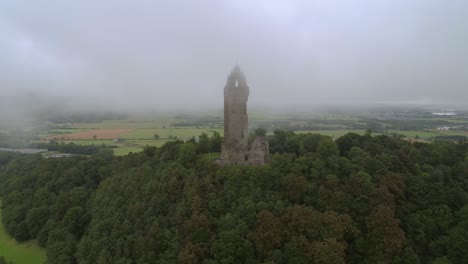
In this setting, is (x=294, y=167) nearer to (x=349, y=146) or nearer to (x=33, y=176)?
(x=349, y=146)

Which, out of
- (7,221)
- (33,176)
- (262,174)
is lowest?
(7,221)

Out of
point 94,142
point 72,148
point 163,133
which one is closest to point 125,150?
point 94,142

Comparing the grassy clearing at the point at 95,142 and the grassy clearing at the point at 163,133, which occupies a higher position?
the grassy clearing at the point at 163,133

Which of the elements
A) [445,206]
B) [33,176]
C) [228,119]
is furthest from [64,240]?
[445,206]

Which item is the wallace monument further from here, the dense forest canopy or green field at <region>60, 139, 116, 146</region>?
green field at <region>60, 139, 116, 146</region>

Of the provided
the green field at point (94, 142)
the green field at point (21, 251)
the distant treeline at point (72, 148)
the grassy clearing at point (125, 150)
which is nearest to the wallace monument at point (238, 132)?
the green field at point (21, 251)

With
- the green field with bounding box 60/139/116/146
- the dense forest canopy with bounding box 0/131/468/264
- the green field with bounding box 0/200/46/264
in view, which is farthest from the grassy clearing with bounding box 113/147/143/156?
the green field with bounding box 0/200/46/264

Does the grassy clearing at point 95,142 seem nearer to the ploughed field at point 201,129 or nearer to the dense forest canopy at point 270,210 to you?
the ploughed field at point 201,129
